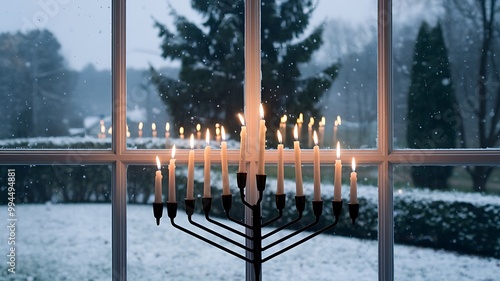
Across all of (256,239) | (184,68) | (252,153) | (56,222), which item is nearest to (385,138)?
(252,153)

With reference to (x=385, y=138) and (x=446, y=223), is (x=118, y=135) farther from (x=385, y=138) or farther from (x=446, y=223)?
(x=446, y=223)

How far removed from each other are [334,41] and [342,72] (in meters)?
0.10

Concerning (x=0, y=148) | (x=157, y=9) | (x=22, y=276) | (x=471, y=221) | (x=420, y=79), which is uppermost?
(x=157, y=9)

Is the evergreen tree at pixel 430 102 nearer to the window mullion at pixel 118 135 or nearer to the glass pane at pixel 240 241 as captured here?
the glass pane at pixel 240 241

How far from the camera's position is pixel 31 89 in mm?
1795

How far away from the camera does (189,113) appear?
1.81m

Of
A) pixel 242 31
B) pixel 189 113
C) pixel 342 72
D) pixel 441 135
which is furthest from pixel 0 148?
pixel 441 135

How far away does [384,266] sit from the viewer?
1723 millimetres

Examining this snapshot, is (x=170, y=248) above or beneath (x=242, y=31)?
beneath

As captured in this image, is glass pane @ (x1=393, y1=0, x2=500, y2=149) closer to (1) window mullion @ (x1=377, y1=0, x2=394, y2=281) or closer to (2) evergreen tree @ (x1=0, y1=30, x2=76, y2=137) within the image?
(1) window mullion @ (x1=377, y1=0, x2=394, y2=281)

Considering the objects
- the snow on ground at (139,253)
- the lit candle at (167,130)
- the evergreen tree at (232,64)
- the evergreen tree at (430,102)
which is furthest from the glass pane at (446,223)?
the lit candle at (167,130)

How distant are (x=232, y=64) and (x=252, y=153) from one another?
11.6 inches

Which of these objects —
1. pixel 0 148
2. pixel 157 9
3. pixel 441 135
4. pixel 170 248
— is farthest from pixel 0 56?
pixel 441 135

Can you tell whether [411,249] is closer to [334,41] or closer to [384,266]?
[384,266]
